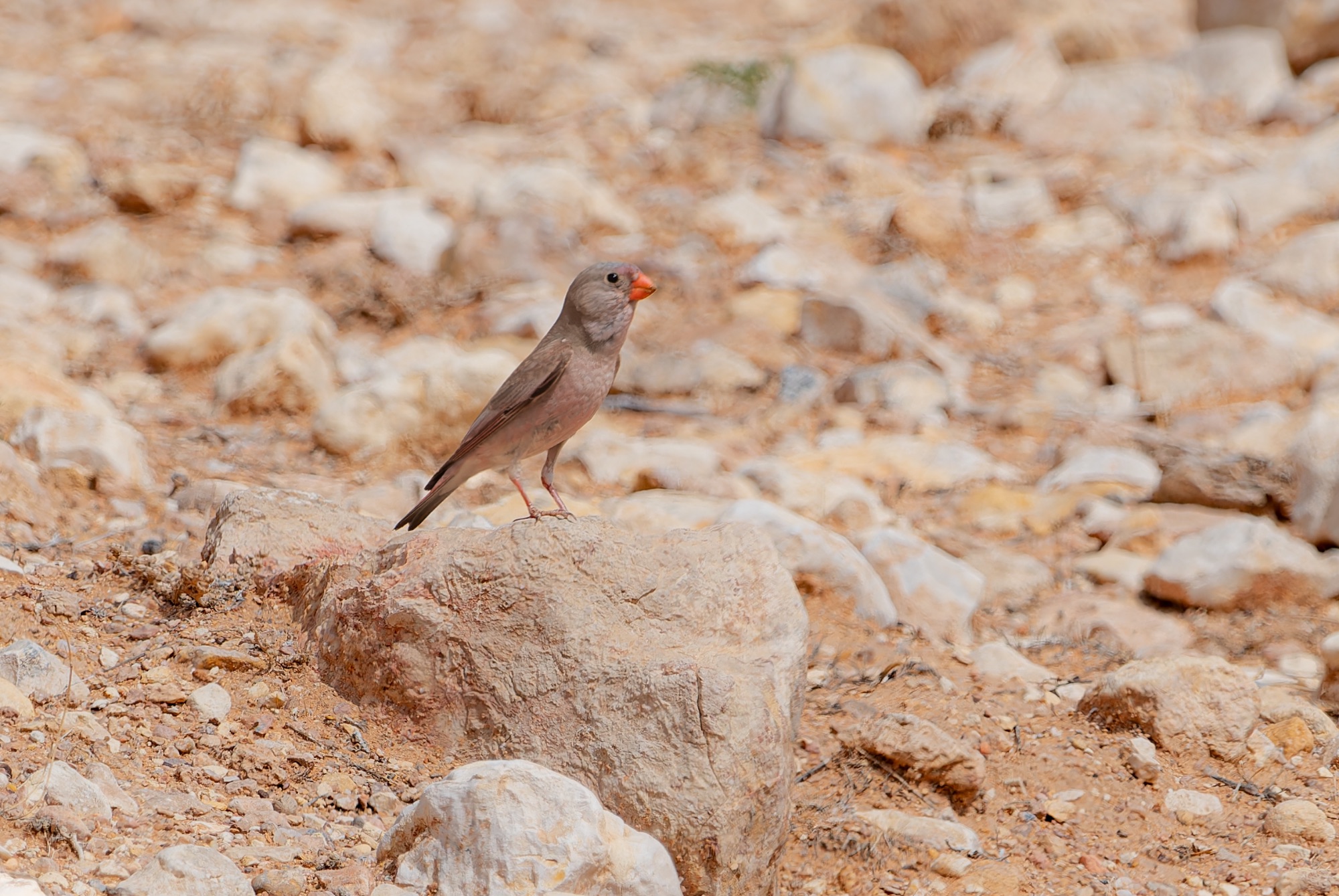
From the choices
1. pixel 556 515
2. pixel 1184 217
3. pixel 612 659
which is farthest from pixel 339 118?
pixel 612 659

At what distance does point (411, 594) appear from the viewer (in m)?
3.92

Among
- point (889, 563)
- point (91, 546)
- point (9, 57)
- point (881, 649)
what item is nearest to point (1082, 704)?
point (881, 649)

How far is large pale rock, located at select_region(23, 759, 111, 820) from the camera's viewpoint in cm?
328

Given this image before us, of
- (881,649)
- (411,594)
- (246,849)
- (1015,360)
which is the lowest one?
(1015,360)

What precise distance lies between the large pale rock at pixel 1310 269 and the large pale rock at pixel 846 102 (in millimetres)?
3827

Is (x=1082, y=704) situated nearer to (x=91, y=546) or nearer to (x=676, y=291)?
(x=91, y=546)

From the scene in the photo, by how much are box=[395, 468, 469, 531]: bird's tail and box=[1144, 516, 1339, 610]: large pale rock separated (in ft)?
11.5

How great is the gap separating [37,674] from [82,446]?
2.31 m

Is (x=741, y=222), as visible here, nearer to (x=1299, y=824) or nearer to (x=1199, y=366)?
(x=1199, y=366)

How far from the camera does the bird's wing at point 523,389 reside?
4.66 metres

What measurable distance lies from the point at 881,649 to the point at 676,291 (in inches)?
192

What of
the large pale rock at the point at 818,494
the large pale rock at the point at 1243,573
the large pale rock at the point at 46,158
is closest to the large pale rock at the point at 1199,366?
the large pale rock at the point at 1243,573

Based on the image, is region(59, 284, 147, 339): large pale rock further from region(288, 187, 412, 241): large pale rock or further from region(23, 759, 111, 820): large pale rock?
region(23, 759, 111, 820): large pale rock

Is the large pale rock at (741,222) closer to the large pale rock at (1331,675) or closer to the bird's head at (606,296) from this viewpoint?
the bird's head at (606,296)
